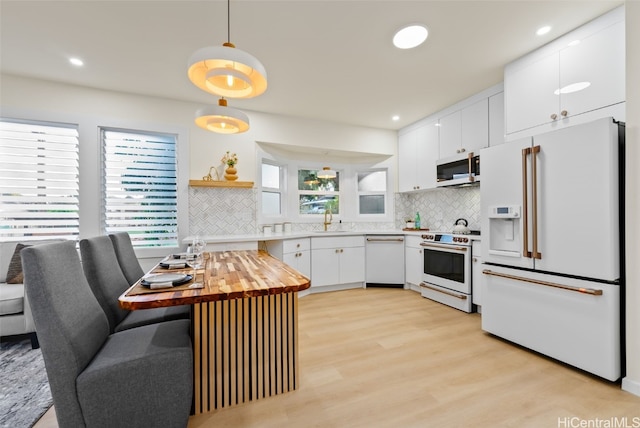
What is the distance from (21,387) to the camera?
6.30ft

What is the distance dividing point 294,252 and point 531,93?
3179 millimetres

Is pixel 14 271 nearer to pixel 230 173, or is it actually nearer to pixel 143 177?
pixel 143 177

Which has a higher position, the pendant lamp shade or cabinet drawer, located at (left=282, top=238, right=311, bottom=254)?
the pendant lamp shade

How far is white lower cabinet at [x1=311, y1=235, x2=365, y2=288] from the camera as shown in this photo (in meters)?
4.21

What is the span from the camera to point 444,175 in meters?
3.98

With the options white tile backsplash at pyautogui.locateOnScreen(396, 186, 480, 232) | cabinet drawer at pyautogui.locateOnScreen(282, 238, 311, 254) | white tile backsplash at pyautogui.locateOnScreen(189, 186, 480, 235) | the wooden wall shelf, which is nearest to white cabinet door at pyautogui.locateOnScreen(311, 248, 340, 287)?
cabinet drawer at pyautogui.locateOnScreen(282, 238, 311, 254)

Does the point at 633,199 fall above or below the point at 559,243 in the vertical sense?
above

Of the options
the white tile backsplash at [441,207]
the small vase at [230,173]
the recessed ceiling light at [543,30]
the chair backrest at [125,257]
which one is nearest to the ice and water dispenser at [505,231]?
the white tile backsplash at [441,207]

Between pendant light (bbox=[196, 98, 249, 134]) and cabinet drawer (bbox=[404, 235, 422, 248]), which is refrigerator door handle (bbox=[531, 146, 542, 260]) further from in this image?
pendant light (bbox=[196, 98, 249, 134])

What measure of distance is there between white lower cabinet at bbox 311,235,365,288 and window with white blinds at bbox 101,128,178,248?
1.95m

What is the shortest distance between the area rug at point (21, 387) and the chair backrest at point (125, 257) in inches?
32.5

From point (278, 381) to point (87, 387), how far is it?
102 centimetres

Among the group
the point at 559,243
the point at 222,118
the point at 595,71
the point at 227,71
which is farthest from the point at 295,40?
the point at 559,243

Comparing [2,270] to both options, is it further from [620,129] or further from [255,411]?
[620,129]
